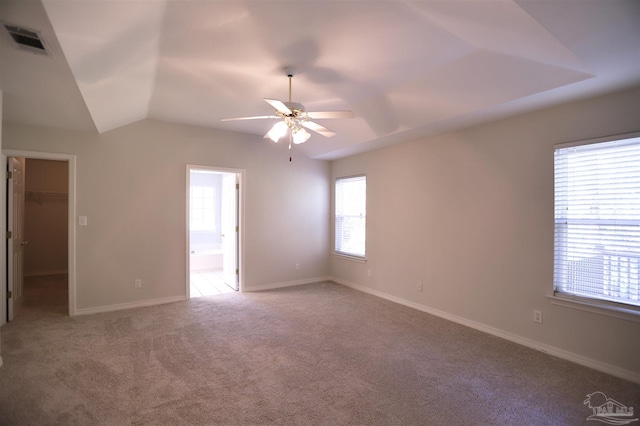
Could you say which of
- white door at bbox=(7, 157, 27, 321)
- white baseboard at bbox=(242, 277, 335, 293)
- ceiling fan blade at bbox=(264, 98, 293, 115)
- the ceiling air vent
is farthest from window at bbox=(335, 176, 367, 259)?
white door at bbox=(7, 157, 27, 321)

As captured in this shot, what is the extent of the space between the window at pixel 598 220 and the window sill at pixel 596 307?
5 centimetres

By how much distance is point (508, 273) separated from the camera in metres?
3.45

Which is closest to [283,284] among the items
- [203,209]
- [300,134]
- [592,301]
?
[300,134]

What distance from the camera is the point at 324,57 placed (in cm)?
265

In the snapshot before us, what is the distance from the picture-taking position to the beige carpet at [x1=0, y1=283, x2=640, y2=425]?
2.16 m

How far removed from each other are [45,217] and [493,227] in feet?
27.0

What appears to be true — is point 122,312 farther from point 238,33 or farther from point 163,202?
point 238,33

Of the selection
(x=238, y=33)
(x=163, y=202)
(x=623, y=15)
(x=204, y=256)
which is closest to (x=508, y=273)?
(x=623, y=15)

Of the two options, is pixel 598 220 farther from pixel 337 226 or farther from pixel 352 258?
pixel 337 226

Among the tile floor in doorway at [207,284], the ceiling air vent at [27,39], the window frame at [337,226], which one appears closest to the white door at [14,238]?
the tile floor in doorway at [207,284]

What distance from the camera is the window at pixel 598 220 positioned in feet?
8.66

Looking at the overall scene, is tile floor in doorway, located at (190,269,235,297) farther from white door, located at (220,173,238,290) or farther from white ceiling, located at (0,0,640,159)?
white ceiling, located at (0,0,640,159)

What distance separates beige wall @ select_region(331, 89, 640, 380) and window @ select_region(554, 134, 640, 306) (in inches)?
4.0

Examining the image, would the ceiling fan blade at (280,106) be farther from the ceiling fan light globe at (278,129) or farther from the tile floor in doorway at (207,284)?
the tile floor in doorway at (207,284)
